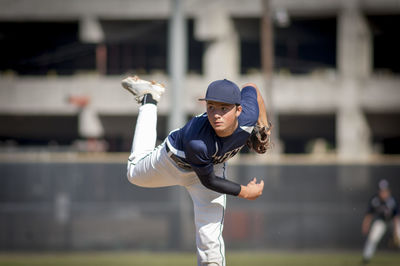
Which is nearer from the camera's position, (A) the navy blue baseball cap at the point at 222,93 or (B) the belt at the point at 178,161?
(A) the navy blue baseball cap at the point at 222,93

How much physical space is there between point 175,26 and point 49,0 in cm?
1141

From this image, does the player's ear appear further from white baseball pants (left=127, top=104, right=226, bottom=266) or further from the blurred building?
the blurred building

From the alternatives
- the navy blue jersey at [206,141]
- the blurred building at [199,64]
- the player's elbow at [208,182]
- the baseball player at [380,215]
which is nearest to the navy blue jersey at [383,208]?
the baseball player at [380,215]

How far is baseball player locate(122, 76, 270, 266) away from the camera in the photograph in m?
5.15

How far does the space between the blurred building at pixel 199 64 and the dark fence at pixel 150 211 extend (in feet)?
29.2

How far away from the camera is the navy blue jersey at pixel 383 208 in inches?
556

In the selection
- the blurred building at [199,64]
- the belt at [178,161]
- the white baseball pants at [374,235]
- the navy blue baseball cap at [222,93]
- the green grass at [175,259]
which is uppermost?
the blurred building at [199,64]

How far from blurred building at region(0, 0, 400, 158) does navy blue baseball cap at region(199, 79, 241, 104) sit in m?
18.7

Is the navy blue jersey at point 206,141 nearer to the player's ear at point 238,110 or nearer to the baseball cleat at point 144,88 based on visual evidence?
the player's ear at point 238,110

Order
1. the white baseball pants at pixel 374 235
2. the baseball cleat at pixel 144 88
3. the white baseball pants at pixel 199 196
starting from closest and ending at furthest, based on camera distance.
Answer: the white baseball pants at pixel 199 196
the baseball cleat at pixel 144 88
the white baseball pants at pixel 374 235

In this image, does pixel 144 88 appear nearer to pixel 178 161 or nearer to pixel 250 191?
pixel 178 161

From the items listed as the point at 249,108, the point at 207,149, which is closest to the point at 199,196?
the point at 207,149

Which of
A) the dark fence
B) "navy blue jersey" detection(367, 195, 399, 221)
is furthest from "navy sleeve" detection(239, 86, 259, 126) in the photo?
the dark fence

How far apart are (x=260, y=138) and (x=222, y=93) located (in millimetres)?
824
